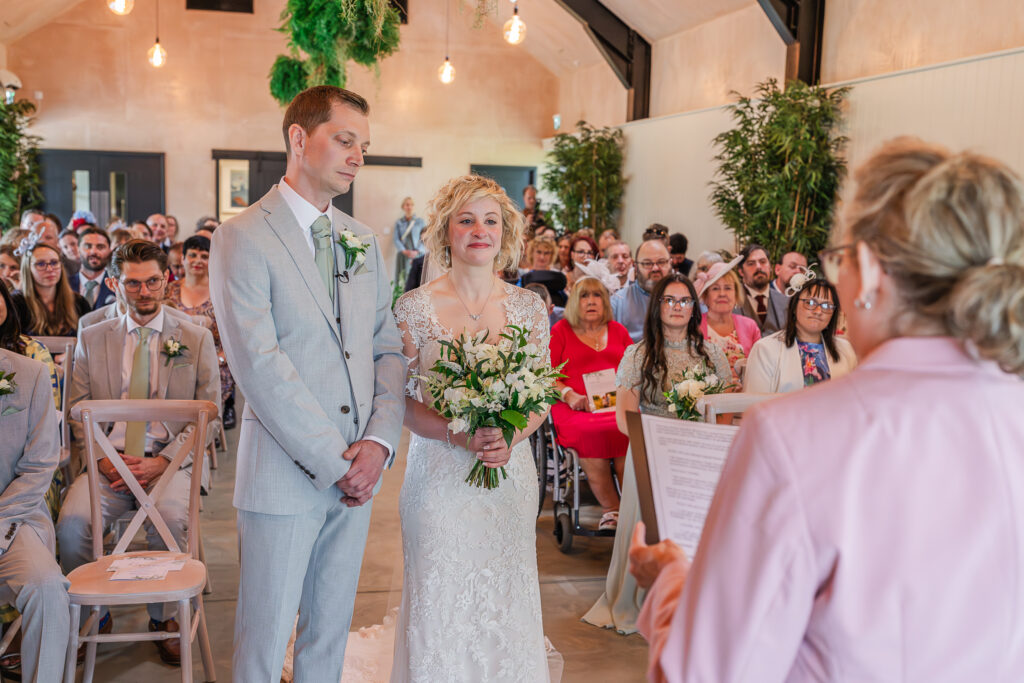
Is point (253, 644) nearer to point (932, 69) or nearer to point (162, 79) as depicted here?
point (932, 69)

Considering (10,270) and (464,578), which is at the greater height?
(10,270)

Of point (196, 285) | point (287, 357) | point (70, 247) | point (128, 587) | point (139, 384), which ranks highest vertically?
point (70, 247)

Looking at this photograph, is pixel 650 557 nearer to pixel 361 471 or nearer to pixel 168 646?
pixel 361 471

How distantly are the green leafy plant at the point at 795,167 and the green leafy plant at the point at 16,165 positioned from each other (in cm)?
1036

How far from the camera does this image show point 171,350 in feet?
14.1

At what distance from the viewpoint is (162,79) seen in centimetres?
1628

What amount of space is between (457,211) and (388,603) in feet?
7.09

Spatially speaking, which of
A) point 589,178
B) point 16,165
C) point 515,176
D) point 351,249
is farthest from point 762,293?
point 16,165

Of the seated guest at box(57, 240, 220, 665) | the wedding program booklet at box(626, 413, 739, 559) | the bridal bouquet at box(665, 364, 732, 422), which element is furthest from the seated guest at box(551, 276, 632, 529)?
the wedding program booklet at box(626, 413, 739, 559)

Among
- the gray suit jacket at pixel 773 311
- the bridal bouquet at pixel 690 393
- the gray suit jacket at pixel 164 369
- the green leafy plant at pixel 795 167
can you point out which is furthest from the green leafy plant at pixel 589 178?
the gray suit jacket at pixel 164 369

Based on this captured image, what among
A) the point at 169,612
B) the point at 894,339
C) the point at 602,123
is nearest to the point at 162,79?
the point at 602,123

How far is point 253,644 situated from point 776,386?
2923 millimetres

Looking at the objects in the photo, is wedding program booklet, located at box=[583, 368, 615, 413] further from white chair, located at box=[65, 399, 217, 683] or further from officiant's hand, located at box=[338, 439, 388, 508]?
officiant's hand, located at box=[338, 439, 388, 508]

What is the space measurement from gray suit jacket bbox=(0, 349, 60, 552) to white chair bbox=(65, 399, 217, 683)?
7.0 inches
